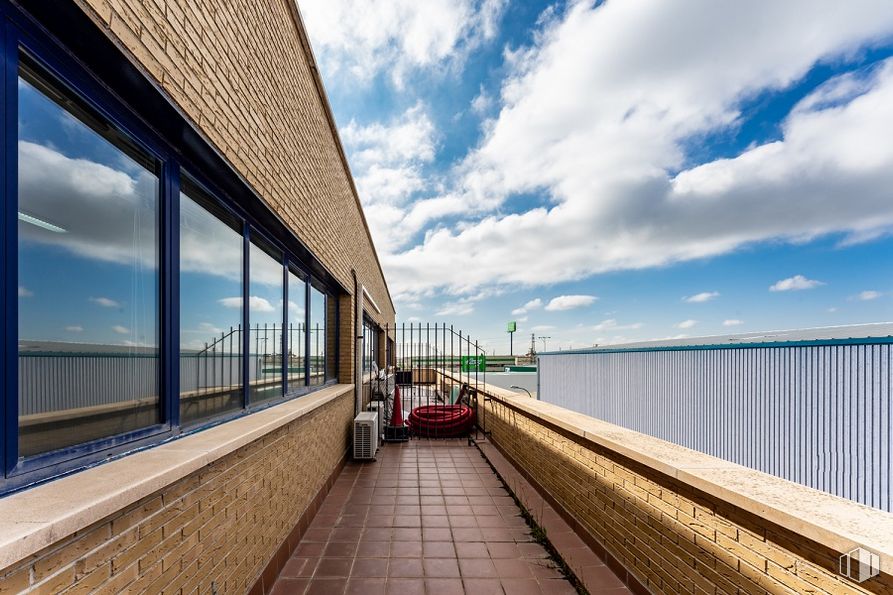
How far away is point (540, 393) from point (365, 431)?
789 cm

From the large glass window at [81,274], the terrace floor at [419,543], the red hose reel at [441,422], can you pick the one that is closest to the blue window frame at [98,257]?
the large glass window at [81,274]

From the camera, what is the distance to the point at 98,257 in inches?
68.4

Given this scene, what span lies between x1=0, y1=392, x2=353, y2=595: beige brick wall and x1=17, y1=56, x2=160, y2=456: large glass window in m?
0.38

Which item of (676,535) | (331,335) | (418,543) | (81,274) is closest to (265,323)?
(81,274)

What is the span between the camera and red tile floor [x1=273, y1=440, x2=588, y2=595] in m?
3.17

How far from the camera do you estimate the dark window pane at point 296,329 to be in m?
4.29

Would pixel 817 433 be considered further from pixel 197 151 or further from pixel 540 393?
pixel 540 393

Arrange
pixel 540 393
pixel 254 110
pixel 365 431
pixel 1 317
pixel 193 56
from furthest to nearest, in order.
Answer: pixel 540 393
pixel 365 431
pixel 254 110
pixel 193 56
pixel 1 317

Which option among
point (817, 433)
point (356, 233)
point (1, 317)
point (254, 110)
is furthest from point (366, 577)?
point (356, 233)

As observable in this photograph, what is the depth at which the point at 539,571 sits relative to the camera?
3340mm
